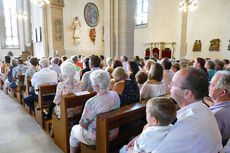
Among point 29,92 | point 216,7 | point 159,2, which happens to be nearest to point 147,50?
point 159,2

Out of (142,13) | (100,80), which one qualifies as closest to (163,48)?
(142,13)

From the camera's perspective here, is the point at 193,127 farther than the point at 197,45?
No

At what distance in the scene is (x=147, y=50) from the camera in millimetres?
15422

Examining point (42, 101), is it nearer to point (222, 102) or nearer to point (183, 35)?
point (222, 102)

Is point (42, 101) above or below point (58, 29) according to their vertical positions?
below

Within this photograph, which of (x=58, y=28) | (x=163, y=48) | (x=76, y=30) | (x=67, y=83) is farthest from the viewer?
(x=163, y=48)

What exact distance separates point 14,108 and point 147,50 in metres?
12.5

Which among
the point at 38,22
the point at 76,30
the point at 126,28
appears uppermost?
the point at 38,22

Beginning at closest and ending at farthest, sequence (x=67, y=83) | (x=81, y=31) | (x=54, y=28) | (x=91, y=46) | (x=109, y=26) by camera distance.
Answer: (x=67, y=83) < (x=109, y=26) < (x=54, y=28) < (x=81, y=31) < (x=91, y=46)

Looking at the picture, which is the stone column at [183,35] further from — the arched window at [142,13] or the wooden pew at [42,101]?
the wooden pew at [42,101]

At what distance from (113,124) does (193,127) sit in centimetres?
95

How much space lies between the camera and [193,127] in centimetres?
113

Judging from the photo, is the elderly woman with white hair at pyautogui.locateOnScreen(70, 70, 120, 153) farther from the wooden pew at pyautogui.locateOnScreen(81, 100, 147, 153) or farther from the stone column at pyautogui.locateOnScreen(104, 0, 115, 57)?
the stone column at pyautogui.locateOnScreen(104, 0, 115, 57)

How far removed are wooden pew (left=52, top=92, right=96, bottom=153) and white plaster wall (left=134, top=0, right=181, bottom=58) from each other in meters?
12.3
